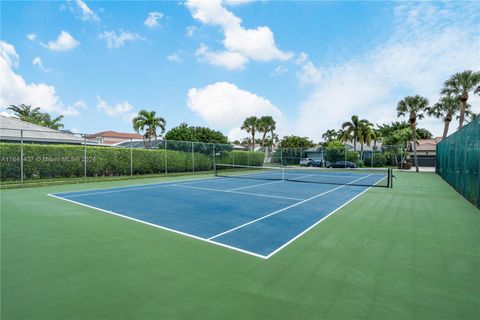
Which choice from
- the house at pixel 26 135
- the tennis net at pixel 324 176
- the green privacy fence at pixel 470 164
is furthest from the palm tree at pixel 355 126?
the house at pixel 26 135

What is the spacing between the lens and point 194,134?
32.3 meters

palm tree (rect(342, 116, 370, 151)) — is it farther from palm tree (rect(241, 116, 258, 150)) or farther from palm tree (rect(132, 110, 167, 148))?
palm tree (rect(132, 110, 167, 148))

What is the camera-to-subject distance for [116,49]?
1634 cm

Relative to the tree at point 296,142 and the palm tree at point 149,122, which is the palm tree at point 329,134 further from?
the palm tree at point 149,122

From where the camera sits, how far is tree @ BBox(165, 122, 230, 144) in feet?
99.6

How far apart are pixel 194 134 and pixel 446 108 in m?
31.9

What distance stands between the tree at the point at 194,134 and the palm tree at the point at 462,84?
2671 centimetres

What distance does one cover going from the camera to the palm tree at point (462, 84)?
2681cm

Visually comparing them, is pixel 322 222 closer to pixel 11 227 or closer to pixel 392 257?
→ pixel 392 257

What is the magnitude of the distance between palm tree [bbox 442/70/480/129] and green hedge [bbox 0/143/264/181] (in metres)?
27.5

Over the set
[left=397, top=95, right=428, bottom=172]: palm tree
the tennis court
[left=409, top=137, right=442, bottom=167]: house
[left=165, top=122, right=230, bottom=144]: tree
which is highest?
[left=397, top=95, right=428, bottom=172]: palm tree

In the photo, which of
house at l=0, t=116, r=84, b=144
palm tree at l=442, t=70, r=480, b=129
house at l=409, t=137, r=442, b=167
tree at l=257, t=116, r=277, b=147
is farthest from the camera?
tree at l=257, t=116, r=277, b=147

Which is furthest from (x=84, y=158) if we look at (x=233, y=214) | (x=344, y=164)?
(x=344, y=164)

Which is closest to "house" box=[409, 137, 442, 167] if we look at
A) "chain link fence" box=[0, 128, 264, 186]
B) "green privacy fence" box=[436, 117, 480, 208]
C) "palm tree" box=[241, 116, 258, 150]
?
"palm tree" box=[241, 116, 258, 150]
